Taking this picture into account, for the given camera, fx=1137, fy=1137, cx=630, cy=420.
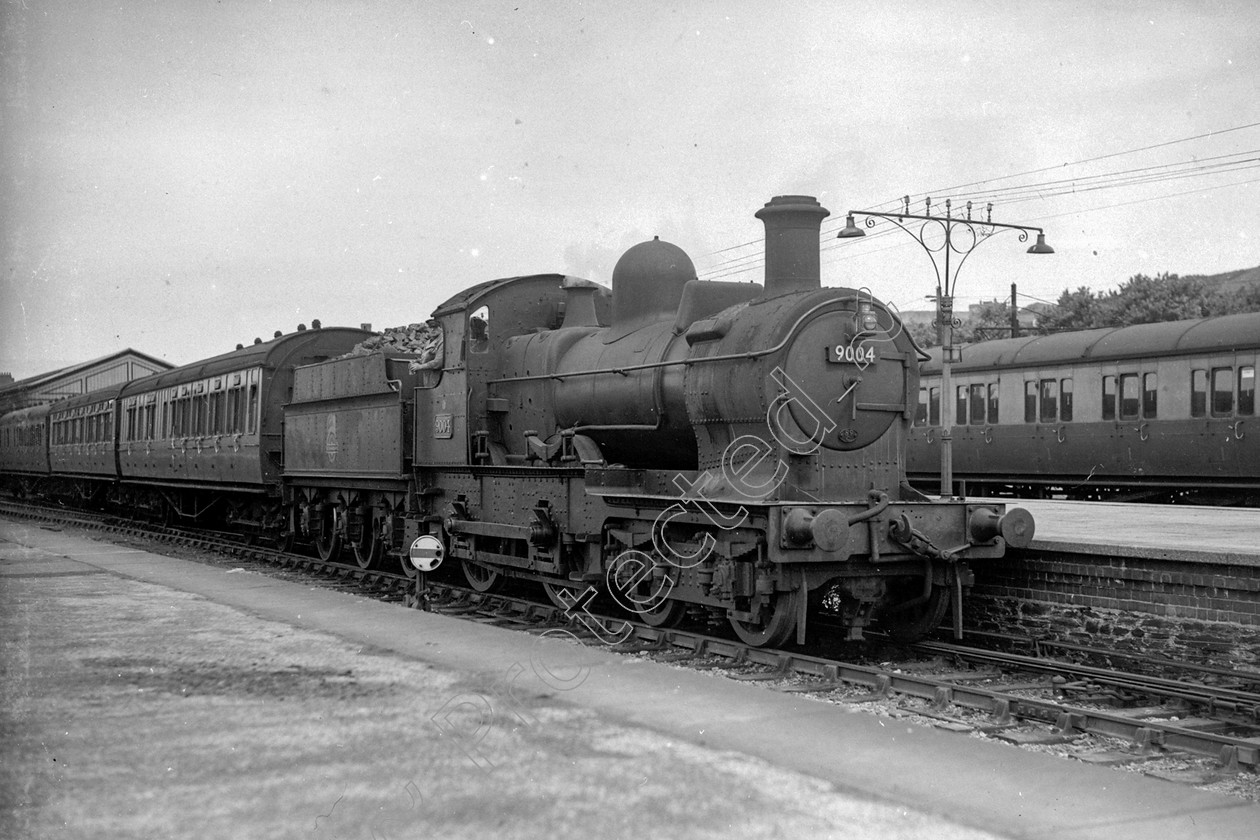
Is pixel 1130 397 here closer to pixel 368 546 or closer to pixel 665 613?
pixel 368 546

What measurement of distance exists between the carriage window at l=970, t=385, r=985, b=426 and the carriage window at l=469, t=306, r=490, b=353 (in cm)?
1526

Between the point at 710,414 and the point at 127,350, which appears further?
the point at 127,350

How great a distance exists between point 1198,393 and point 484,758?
17653 millimetres

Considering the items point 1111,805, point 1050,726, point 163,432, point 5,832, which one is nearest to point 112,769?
point 5,832

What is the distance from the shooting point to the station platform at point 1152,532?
29.8 feet

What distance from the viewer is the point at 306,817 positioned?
4875 mm

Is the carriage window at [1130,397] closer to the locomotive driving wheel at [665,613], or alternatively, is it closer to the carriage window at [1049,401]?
the carriage window at [1049,401]

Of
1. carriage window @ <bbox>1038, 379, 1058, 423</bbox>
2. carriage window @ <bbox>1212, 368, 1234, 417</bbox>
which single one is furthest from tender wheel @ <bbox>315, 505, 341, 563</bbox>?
carriage window @ <bbox>1212, 368, 1234, 417</bbox>

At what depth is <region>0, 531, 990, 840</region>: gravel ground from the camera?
4801 mm

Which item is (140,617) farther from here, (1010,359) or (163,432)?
(1010,359)

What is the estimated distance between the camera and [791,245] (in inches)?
375

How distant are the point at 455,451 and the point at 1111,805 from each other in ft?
28.0

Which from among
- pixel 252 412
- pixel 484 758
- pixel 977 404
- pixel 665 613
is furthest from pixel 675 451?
pixel 977 404

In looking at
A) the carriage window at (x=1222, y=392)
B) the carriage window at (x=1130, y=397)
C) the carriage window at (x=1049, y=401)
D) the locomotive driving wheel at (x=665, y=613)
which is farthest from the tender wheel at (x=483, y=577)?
the carriage window at (x=1049, y=401)
